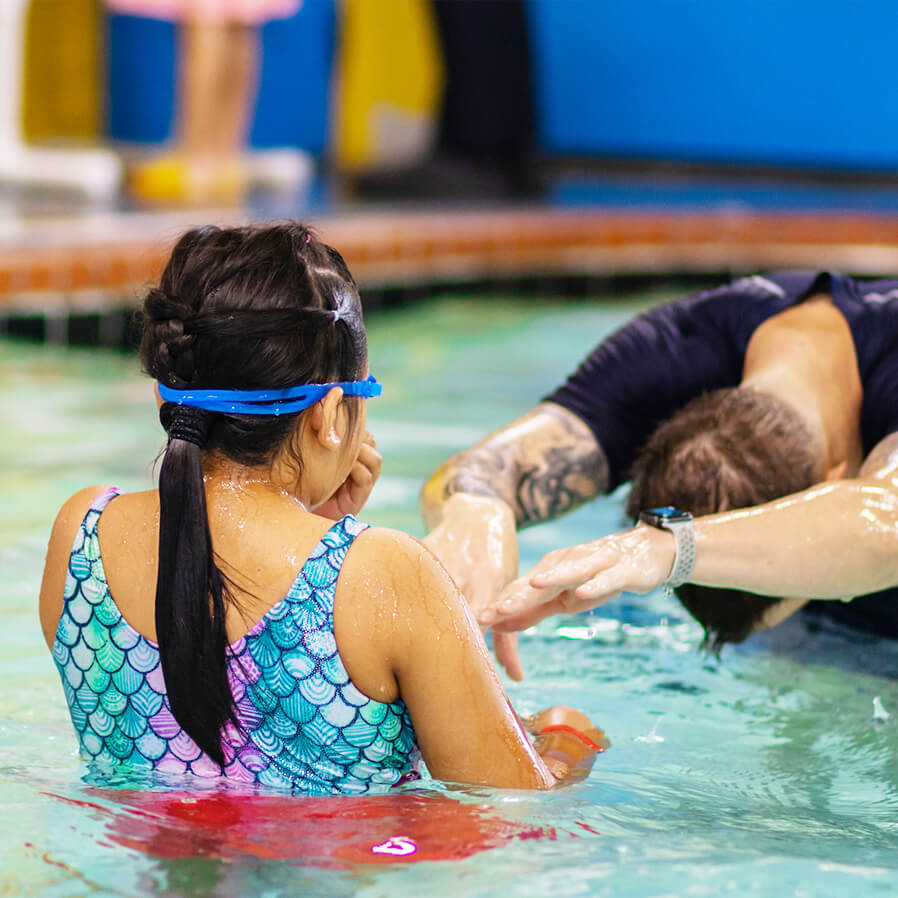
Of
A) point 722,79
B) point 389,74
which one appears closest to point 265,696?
point 389,74

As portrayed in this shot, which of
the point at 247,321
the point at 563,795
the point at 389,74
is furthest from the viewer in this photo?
the point at 389,74

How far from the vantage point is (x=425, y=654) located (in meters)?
1.95

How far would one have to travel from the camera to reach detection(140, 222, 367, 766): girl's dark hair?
1898 millimetres

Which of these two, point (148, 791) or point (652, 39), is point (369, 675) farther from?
point (652, 39)

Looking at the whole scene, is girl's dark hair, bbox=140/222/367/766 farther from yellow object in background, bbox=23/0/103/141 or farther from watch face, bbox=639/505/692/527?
yellow object in background, bbox=23/0/103/141

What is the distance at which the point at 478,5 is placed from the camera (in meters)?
10.1

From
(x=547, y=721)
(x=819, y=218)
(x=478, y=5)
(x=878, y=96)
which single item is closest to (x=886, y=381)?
(x=547, y=721)

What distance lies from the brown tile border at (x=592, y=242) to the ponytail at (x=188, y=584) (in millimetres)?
5361

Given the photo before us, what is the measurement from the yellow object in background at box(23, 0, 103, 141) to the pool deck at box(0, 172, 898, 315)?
4.34m

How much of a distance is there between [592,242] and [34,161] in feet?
11.3

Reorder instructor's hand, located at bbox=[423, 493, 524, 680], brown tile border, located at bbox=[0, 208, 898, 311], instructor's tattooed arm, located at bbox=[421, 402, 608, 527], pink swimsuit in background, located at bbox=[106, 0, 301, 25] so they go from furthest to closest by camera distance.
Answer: pink swimsuit in background, located at bbox=[106, 0, 301, 25], brown tile border, located at bbox=[0, 208, 898, 311], instructor's tattooed arm, located at bbox=[421, 402, 608, 527], instructor's hand, located at bbox=[423, 493, 524, 680]

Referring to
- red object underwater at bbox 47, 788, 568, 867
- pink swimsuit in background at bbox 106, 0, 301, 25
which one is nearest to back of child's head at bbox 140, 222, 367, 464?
red object underwater at bbox 47, 788, 568, 867

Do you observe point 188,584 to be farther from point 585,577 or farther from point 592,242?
point 592,242

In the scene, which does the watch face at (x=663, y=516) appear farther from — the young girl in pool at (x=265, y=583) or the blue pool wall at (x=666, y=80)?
the blue pool wall at (x=666, y=80)
